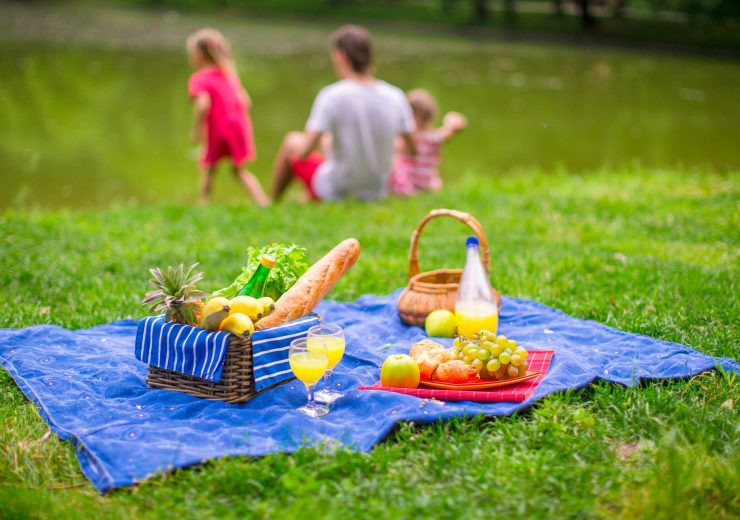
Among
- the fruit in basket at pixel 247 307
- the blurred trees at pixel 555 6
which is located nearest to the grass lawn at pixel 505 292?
the fruit in basket at pixel 247 307

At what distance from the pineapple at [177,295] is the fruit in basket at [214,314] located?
0.07 metres

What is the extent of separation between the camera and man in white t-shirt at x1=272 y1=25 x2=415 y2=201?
25.8 ft

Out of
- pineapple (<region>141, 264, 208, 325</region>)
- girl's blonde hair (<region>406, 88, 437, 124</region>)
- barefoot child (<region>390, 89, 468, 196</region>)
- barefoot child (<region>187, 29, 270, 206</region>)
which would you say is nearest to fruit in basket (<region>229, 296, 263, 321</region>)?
pineapple (<region>141, 264, 208, 325</region>)

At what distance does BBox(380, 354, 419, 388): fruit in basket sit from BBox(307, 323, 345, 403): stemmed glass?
0.25m

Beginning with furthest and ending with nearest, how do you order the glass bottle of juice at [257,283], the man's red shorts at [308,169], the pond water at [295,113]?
the pond water at [295,113], the man's red shorts at [308,169], the glass bottle of juice at [257,283]

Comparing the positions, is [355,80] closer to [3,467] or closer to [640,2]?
[3,467]

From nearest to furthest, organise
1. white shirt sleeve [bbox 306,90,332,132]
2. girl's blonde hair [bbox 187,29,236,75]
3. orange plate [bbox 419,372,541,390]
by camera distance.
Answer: orange plate [bbox 419,372,541,390] → white shirt sleeve [bbox 306,90,332,132] → girl's blonde hair [bbox 187,29,236,75]

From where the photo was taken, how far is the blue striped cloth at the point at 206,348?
11.6ft

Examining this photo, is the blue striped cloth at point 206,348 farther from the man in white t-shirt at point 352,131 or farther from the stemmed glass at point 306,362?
the man in white t-shirt at point 352,131

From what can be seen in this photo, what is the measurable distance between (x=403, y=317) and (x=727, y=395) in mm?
1784

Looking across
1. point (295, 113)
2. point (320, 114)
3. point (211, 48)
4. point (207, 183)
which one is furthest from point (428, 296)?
point (295, 113)

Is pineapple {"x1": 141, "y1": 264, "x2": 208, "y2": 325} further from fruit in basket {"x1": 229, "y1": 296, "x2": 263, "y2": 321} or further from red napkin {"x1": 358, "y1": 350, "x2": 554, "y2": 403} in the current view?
red napkin {"x1": 358, "y1": 350, "x2": 554, "y2": 403}

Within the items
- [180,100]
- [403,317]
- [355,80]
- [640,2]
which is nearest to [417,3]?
[640,2]

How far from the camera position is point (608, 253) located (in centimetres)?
616
